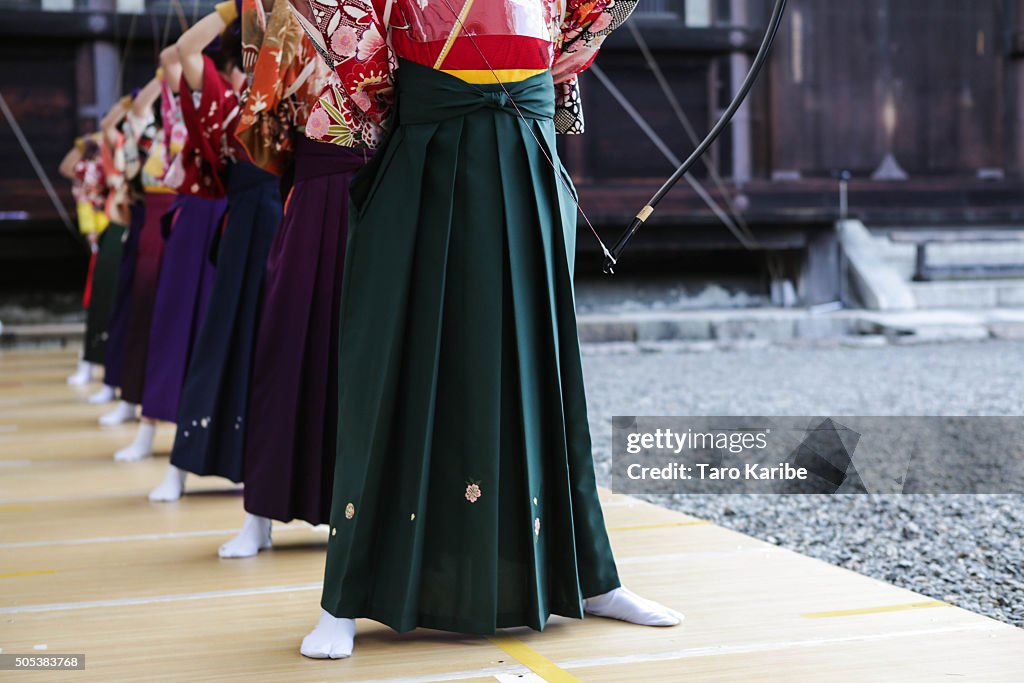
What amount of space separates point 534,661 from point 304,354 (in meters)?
0.88

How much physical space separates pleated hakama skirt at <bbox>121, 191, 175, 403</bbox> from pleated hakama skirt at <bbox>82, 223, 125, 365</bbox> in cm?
103

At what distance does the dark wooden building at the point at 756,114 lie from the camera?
858 cm

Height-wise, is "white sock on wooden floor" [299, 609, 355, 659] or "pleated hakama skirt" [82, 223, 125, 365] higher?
"pleated hakama skirt" [82, 223, 125, 365]

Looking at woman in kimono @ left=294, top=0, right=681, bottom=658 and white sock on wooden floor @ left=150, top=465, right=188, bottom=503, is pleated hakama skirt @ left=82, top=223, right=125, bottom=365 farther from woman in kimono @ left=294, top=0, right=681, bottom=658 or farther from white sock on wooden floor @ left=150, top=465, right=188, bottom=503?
woman in kimono @ left=294, top=0, right=681, bottom=658

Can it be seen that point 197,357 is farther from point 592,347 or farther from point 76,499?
point 592,347

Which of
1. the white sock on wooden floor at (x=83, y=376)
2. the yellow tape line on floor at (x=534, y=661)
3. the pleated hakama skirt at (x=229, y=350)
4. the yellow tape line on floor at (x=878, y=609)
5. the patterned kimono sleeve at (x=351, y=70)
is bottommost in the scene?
the white sock on wooden floor at (x=83, y=376)

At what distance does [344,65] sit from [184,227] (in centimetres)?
192

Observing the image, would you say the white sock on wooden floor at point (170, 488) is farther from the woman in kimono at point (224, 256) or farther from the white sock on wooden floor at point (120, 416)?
the white sock on wooden floor at point (120, 416)

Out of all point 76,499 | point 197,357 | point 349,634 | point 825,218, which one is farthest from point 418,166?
point 825,218

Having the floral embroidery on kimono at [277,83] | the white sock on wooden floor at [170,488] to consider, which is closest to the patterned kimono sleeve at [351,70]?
the floral embroidery on kimono at [277,83]

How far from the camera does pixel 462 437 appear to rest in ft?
5.49

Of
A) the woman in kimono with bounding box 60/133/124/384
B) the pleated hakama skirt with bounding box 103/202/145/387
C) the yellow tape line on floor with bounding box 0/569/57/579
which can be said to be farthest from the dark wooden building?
the yellow tape line on floor with bounding box 0/569/57/579

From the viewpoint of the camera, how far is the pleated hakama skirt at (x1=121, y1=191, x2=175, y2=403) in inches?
154

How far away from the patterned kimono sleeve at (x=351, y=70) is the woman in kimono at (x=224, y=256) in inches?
34.7
